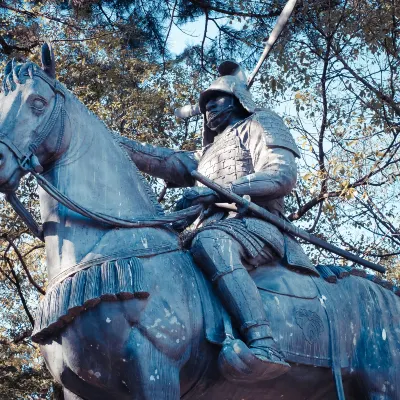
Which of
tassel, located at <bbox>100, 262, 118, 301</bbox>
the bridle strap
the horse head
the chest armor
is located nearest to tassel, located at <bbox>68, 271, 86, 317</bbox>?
tassel, located at <bbox>100, 262, 118, 301</bbox>

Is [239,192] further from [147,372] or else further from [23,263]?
[23,263]

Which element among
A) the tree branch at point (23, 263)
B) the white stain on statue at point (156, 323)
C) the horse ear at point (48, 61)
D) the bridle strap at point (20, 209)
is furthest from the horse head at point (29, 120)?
the tree branch at point (23, 263)

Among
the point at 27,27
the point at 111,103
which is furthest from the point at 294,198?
the point at 27,27

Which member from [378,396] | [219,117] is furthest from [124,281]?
[219,117]

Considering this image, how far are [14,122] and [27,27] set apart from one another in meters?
8.47

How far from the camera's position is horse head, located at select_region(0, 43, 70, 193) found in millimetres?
4562

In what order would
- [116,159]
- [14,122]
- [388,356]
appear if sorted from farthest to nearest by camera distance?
[388,356] < [116,159] < [14,122]

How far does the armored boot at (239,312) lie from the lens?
4.61 meters

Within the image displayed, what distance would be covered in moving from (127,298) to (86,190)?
74 cm

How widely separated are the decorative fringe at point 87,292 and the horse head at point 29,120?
65 cm

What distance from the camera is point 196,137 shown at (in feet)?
41.2

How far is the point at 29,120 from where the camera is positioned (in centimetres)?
470

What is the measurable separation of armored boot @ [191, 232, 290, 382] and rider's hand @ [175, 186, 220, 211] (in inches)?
14.8

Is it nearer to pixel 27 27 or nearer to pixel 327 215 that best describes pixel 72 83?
pixel 27 27
